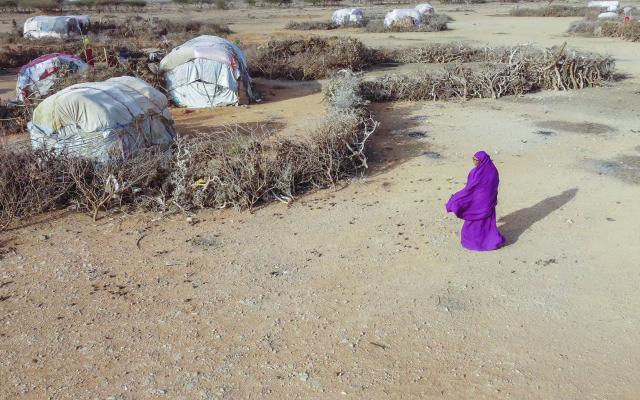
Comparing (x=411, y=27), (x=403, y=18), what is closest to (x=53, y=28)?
(x=403, y=18)

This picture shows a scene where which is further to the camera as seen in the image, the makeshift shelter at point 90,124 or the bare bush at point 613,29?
the bare bush at point 613,29

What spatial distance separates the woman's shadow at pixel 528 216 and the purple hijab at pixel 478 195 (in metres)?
0.70

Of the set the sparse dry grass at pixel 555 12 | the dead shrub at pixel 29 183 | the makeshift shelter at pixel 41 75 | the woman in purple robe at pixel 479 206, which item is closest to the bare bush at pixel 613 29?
the sparse dry grass at pixel 555 12

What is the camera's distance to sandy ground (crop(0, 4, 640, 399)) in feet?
14.4

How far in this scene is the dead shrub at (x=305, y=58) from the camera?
17.6m

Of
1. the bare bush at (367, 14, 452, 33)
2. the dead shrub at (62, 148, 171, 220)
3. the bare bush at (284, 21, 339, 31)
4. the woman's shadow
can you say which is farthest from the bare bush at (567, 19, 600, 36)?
the dead shrub at (62, 148, 171, 220)

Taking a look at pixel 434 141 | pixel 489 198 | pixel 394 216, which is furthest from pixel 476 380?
pixel 434 141

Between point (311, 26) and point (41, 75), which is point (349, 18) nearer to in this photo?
point (311, 26)

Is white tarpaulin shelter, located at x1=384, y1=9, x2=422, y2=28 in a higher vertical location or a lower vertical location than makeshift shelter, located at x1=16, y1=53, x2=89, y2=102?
higher

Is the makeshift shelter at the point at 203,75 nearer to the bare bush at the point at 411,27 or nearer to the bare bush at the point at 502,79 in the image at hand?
the bare bush at the point at 502,79

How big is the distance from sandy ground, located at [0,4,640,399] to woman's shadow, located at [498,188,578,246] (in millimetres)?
31

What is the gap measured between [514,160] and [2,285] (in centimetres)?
775

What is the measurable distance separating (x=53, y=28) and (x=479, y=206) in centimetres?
2840

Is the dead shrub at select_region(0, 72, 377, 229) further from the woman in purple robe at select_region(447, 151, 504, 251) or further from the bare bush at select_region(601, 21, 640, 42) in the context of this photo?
the bare bush at select_region(601, 21, 640, 42)
